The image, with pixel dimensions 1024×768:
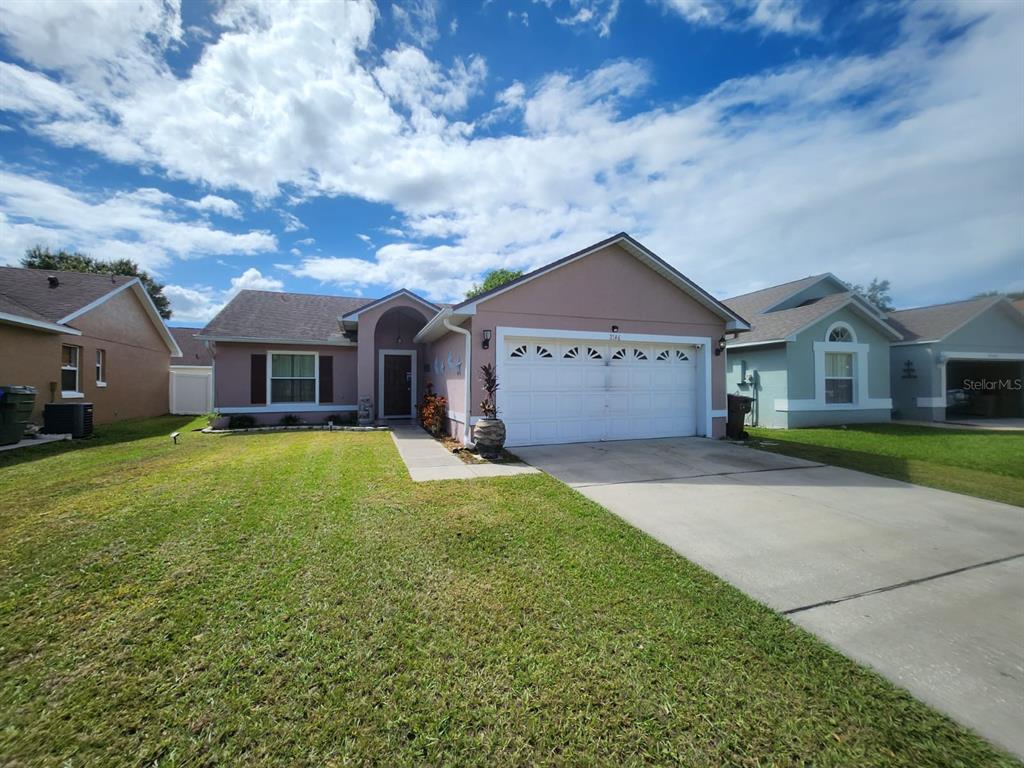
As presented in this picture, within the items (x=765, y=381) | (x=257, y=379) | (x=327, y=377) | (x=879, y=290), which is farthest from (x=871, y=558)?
(x=879, y=290)

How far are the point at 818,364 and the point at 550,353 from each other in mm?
Result: 10379

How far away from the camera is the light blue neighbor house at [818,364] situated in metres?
13.3

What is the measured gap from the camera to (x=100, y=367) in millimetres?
13906

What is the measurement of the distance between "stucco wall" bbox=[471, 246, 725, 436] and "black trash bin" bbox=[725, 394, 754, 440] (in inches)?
9.4

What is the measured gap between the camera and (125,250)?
29.2 metres

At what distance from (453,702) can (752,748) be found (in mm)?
1426

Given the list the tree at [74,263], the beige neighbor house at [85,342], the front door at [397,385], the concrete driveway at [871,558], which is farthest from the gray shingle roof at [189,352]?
the concrete driveway at [871,558]

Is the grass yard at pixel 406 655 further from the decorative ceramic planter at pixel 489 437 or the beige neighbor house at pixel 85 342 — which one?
the beige neighbor house at pixel 85 342

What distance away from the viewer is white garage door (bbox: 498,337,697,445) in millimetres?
9000

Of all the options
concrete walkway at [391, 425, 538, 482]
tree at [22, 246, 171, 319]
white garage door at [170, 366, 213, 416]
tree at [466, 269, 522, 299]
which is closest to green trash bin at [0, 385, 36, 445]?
concrete walkway at [391, 425, 538, 482]

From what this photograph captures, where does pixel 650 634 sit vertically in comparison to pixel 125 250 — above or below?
below

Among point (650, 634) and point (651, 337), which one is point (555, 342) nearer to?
point (651, 337)

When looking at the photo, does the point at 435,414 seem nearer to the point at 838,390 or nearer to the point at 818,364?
the point at 818,364

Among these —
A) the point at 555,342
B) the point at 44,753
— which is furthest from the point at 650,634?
the point at 555,342
